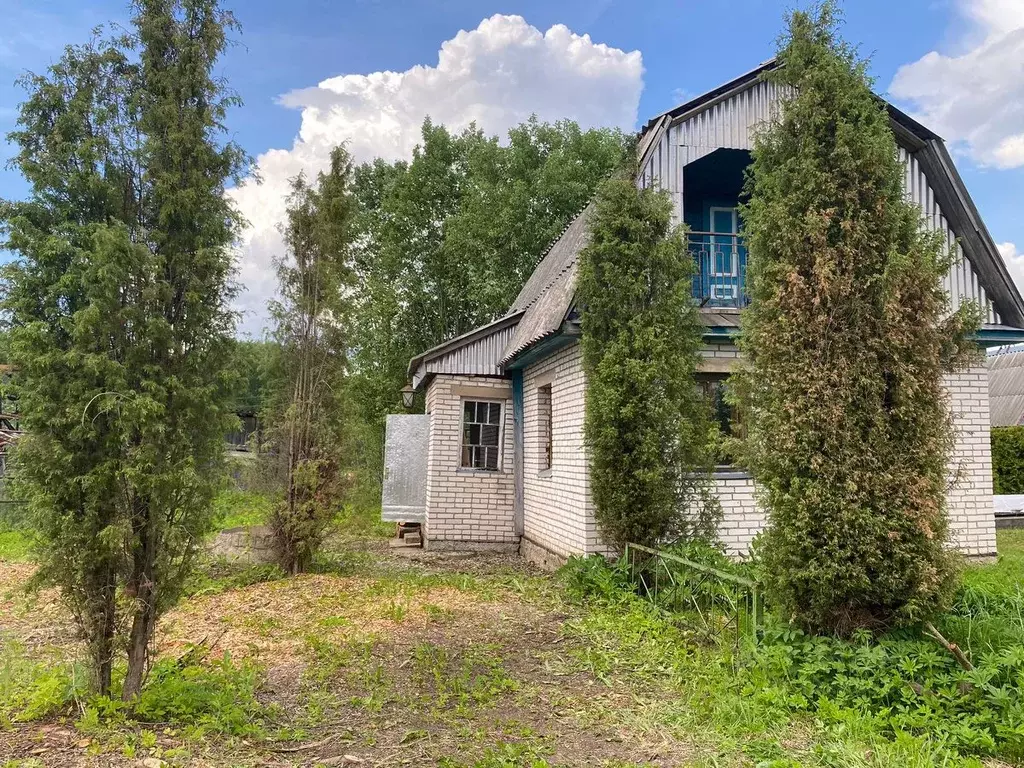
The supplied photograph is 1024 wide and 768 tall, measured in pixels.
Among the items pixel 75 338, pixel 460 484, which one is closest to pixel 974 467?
pixel 460 484

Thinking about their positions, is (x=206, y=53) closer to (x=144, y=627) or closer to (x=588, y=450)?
(x=144, y=627)

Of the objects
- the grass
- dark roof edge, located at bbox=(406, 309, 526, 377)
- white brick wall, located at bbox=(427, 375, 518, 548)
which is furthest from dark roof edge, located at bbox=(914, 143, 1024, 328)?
white brick wall, located at bbox=(427, 375, 518, 548)

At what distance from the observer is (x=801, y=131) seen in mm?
4922

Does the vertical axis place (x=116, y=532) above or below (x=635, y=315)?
below

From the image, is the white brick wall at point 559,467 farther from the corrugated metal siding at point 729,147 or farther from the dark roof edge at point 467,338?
the corrugated metal siding at point 729,147

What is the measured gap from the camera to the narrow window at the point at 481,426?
11.8 metres

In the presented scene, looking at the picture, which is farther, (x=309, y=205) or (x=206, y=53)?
(x=309, y=205)

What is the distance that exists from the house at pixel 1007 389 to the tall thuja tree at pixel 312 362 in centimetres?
2137

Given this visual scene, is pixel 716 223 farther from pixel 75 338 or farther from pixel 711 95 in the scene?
pixel 75 338

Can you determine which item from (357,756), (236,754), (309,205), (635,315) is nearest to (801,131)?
(635,315)

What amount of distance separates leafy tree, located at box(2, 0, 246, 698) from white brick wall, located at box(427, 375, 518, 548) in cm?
702

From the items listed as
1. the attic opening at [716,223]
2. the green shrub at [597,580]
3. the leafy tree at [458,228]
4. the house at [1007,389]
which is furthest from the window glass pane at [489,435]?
the house at [1007,389]

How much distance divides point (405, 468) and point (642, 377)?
20.1 ft

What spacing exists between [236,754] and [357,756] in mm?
620
